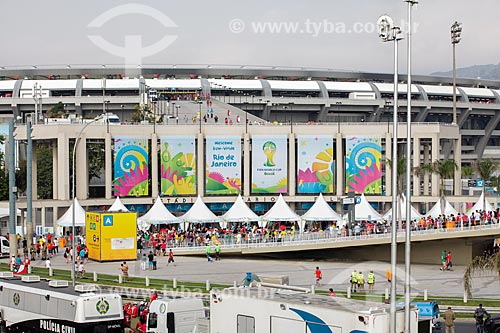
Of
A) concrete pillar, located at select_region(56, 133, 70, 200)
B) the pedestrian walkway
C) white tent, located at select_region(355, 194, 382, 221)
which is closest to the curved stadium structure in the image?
concrete pillar, located at select_region(56, 133, 70, 200)

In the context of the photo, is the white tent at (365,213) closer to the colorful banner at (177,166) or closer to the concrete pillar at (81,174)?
the colorful banner at (177,166)

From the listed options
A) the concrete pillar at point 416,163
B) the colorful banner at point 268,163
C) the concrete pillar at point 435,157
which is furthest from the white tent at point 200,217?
the concrete pillar at point 435,157

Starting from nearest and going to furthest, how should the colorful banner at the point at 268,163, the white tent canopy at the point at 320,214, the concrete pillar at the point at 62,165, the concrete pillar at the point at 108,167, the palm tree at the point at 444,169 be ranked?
the white tent canopy at the point at 320,214
the palm tree at the point at 444,169
the colorful banner at the point at 268,163
the concrete pillar at the point at 62,165
the concrete pillar at the point at 108,167

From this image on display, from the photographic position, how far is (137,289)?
38875mm

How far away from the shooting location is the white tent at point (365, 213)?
2354 inches

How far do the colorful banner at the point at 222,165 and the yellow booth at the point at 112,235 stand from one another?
2470 centimetres

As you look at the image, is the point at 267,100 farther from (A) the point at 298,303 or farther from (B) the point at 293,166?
(A) the point at 298,303

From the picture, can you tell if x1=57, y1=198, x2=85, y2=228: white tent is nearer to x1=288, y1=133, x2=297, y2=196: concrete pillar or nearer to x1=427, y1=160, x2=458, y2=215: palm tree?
x1=288, y1=133, x2=297, y2=196: concrete pillar

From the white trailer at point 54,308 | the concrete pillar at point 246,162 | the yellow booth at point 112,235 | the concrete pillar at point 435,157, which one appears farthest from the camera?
the concrete pillar at point 435,157

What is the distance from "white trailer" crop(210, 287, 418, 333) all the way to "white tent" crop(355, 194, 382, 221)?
125ft

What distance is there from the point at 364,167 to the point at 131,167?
63.0 feet

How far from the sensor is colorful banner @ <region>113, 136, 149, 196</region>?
72.2 m

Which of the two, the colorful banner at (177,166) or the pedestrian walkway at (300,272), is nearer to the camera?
the pedestrian walkway at (300,272)

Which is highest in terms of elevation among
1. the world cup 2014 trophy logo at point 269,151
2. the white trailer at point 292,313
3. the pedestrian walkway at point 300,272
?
the world cup 2014 trophy logo at point 269,151
